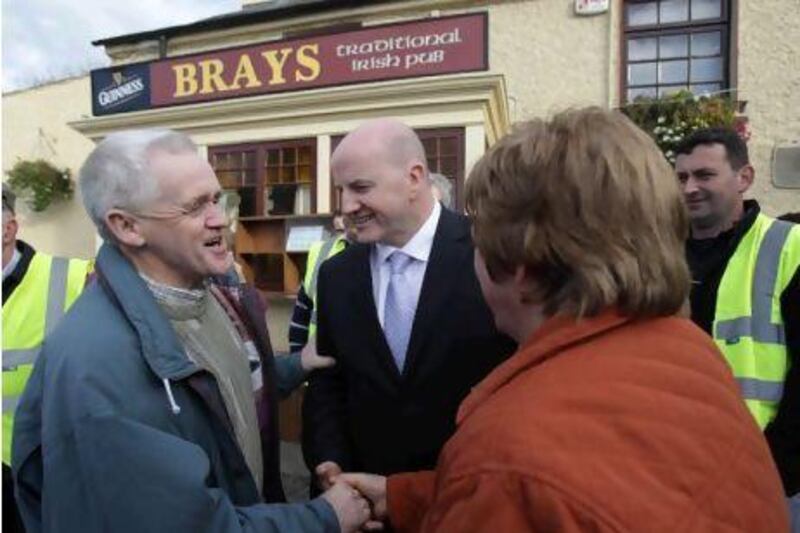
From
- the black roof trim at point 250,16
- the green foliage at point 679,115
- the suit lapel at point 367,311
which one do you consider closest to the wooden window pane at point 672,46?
the green foliage at point 679,115

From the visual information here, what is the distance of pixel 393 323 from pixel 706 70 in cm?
930

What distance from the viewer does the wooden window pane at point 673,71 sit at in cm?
974

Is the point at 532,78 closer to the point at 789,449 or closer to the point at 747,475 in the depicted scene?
the point at 789,449

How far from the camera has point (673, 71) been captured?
9.80 meters

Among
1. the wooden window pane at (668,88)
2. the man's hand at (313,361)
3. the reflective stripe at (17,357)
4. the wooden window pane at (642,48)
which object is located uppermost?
the wooden window pane at (642,48)

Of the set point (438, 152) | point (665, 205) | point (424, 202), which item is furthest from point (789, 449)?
point (438, 152)

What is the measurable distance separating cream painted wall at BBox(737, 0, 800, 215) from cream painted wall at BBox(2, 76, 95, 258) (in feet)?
37.1

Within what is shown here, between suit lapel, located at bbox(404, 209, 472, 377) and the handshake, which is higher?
suit lapel, located at bbox(404, 209, 472, 377)

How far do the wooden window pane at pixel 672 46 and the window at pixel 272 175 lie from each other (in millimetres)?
5632

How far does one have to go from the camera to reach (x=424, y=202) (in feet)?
7.04

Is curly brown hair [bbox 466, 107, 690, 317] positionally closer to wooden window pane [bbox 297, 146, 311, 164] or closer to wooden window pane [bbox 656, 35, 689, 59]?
wooden window pane [bbox 297, 146, 311, 164]

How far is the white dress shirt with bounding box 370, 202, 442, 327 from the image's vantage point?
6.83 feet

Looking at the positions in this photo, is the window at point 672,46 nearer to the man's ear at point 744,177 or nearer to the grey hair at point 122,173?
the man's ear at point 744,177

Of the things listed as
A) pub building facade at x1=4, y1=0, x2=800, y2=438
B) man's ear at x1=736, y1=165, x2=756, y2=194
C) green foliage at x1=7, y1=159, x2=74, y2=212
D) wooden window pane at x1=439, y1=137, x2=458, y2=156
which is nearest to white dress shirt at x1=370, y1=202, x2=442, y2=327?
man's ear at x1=736, y1=165, x2=756, y2=194
